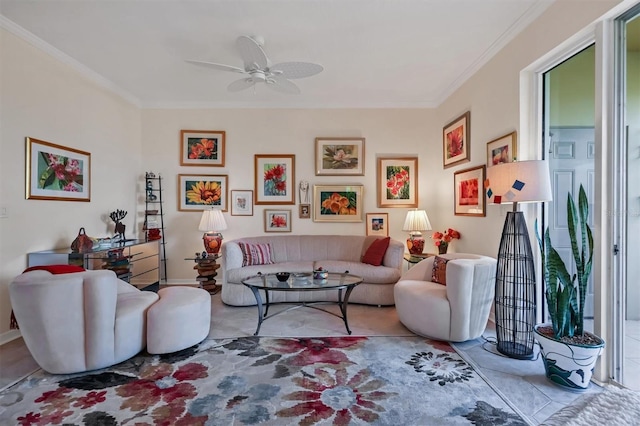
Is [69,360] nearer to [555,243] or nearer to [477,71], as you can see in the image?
[555,243]

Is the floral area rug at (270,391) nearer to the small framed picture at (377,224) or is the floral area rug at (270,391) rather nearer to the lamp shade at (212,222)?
the lamp shade at (212,222)

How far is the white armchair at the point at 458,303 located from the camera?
8.79 ft

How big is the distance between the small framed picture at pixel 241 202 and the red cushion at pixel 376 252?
201cm

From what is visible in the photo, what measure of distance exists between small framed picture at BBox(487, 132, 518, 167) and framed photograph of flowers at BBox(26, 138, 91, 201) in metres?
4.76

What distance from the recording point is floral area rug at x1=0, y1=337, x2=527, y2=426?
5.90 feet

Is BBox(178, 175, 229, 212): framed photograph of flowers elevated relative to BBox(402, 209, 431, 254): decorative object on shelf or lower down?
elevated

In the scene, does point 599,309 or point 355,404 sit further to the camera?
point 599,309

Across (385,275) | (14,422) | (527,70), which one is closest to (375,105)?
(527,70)

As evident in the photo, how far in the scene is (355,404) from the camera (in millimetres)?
1921

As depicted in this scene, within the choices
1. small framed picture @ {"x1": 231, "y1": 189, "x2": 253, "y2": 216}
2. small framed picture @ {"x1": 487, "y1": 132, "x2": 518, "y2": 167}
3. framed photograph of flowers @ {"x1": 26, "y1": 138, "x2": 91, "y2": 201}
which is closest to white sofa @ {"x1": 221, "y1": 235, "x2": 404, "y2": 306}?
small framed picture @ {"x1": 231, "y1": 189, "x2": 253, "y2": 216}

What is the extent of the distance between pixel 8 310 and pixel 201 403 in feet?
8.07

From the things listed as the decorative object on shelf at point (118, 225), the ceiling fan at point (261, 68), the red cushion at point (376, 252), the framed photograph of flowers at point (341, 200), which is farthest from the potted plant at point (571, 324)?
the decorative object on shelf at point (118, 225)

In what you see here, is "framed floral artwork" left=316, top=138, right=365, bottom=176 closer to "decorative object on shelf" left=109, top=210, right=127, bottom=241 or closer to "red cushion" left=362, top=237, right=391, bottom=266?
"red cushion" left=362, top=237, right=391, bottom=266

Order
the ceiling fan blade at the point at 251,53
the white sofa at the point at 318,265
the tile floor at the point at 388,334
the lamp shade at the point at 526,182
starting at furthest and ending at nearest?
the white sofa at the point at 318,265, the ceiling fan blade at the point at 251,53, the lamp shade at the point at 526,182, the tile floor at the point at 388,334
